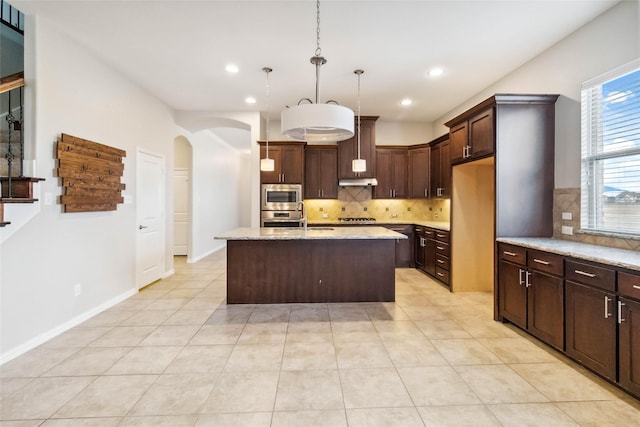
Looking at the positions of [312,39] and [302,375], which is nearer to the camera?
[302,375]

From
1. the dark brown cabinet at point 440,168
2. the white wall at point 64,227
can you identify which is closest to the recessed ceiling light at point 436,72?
the dark brown cabinet at point 440,168

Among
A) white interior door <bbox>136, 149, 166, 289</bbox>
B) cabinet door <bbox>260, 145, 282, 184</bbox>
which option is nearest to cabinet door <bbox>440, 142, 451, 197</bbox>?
cabinet door <bbox>260, 145, 282, 184</bbox>

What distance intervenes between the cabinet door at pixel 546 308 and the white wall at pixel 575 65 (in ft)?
3.61

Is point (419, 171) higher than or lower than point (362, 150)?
lower

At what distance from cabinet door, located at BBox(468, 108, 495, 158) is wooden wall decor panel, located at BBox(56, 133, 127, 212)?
444cm

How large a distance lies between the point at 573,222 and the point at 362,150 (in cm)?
358

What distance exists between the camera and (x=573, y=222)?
3.05 metres

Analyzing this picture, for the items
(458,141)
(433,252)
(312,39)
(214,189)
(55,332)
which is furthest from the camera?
(214,189)

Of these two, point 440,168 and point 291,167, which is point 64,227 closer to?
point 291,167

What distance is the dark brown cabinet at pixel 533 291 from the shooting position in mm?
2588

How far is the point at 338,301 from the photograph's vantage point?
12.8 ft

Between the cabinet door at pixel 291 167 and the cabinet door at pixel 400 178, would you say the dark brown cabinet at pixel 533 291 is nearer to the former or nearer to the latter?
the cabinet door at pixel 400 178

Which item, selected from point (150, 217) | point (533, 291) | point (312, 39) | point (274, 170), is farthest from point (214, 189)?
point (533, 291)

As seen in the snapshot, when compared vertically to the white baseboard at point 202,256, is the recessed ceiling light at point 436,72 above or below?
above
